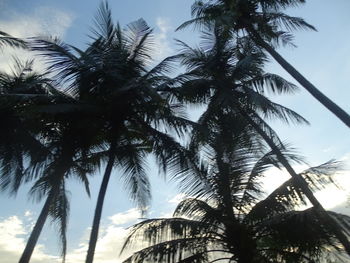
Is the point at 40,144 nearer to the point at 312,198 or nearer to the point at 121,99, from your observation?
the point at 121,99

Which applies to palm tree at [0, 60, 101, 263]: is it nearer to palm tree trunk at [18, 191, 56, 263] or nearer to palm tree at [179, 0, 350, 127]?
palm tree trunk at [18, 191, 56, 263]

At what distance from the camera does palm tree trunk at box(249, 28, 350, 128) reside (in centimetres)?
1055

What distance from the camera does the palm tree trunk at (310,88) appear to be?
10.6m

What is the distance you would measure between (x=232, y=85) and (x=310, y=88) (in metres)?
3.41

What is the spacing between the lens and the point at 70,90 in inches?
463

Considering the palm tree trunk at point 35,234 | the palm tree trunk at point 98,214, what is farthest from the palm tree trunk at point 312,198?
the palm tree trunk at point 35,234

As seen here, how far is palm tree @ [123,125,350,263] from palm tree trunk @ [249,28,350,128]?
2233 millimetres

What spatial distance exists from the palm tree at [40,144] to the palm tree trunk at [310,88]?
6.81 meters

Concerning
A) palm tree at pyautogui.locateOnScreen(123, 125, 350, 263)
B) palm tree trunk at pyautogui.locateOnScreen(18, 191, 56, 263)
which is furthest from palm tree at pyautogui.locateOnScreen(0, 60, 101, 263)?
palm tree at pyautogui.locateOnScreen(123, 125, 350, 263)

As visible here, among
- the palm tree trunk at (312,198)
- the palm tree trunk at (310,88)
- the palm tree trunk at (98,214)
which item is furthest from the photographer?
the palm tree trunk at (310,88)

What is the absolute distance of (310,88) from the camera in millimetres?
11453

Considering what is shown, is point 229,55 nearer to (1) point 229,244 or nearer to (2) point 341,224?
(1) point 229,244

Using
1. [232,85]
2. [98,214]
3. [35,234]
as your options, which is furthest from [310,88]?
[35,234]

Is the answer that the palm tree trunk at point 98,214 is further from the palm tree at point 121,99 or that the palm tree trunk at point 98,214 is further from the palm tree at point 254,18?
the palm tree at point 254,18
